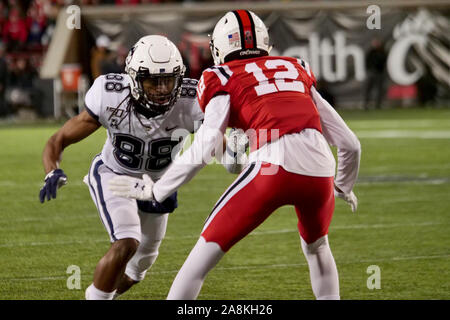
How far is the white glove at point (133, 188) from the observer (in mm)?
4070

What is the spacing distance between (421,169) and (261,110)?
7.03 m

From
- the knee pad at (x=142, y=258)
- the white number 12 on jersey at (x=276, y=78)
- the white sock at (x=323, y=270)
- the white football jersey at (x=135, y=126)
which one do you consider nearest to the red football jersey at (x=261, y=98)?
the white number 12 on jersey at (x=276, y=78)

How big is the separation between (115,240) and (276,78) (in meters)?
1.19

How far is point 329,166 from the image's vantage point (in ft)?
13.4

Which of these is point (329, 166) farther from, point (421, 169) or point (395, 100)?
point (395, 100)

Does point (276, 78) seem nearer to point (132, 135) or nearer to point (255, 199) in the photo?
point (255, 199)

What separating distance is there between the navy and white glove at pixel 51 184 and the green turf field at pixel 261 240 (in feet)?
3.55

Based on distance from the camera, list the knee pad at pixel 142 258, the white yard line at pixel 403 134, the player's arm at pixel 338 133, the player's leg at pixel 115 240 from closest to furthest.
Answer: the player's arm at pixel 338 133 < the player's leg at pixel 115 240 < the knee pad at pixel 142 258 < the white yard line at pixel 403 134

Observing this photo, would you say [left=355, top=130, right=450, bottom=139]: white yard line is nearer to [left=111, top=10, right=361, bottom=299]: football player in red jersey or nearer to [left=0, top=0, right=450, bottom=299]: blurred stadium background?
[left=0, top=0, right=450, bottom=299]: blurred stadium background

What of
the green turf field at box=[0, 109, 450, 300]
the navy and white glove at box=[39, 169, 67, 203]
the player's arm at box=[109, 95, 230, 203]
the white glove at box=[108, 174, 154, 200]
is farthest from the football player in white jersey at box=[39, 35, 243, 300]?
the green turf field at box=[0, 109, 450, 300]

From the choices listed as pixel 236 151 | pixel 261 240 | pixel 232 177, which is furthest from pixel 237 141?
pixel 232 177

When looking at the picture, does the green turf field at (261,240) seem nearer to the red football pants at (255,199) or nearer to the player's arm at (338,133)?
the player's arm at (338,133)

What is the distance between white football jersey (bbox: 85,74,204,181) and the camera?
4.83 meters

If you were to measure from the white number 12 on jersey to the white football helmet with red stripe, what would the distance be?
118 millimetres
